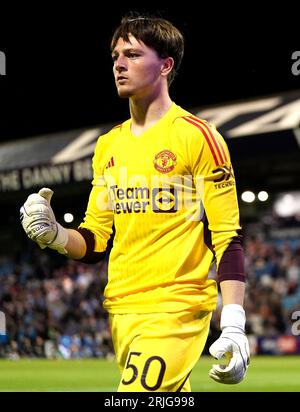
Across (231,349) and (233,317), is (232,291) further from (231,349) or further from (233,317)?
(231,349)

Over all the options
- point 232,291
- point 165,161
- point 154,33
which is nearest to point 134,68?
point 154,33

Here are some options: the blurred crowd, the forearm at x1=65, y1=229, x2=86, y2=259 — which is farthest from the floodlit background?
the forearm at x1=65, y1=229, x2=86, y2=259

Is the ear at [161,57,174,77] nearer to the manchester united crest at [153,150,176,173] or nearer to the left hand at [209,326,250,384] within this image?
the manchester united crest at [153,150,176,173]

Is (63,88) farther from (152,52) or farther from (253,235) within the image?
(152,52)

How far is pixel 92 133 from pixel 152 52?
18.8 metres

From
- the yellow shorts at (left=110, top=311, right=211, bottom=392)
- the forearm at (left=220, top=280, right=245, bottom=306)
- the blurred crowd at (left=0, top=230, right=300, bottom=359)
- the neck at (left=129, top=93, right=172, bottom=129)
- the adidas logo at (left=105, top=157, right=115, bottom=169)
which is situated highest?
the neck at (left=129, top=93, right=172, bottom=129)

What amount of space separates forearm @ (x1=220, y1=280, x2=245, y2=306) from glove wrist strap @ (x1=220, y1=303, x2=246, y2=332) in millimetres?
33

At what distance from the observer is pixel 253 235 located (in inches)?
941

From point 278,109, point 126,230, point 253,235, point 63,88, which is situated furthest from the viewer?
point 253,235

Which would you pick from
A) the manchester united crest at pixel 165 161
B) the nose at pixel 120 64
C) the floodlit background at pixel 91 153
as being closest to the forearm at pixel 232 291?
the manchester united crest at pixel 165 161

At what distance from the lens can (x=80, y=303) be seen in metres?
23.2

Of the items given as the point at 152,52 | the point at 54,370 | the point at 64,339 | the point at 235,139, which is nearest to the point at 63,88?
the point at 235,139

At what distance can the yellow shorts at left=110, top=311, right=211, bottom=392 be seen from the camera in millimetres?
3729
